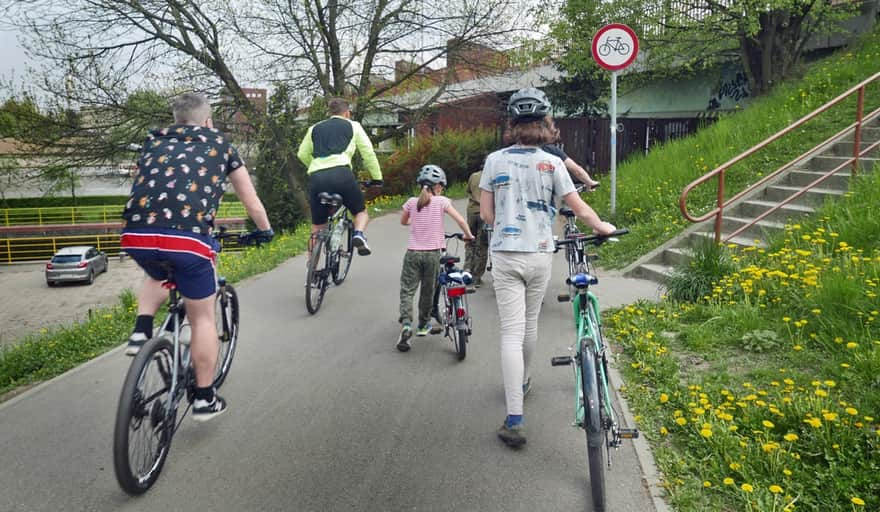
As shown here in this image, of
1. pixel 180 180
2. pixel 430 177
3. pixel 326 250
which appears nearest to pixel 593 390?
pixel 180 180

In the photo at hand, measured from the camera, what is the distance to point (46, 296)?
89.2 feet

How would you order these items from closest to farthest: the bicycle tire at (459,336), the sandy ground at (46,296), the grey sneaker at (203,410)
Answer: the grey sneaker at (203,410) → the bicycle tire at (459,336) → the sandy ground at (46,296)

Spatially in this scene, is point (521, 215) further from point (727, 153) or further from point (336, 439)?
point (727, 153)

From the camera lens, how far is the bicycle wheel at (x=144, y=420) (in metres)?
3.33

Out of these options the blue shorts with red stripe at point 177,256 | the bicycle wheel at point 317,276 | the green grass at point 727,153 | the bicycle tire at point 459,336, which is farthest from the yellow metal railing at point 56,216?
the blue shorts with red stripe at point 177,256

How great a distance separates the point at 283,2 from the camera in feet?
51.2

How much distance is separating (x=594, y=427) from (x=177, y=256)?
2263mm

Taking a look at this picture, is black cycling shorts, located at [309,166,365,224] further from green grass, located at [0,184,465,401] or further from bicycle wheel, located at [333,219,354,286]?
green grass, located at [0,184,465,401]

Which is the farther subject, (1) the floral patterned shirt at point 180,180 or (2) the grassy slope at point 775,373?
(1) the floral patterned shirt at point 180,180

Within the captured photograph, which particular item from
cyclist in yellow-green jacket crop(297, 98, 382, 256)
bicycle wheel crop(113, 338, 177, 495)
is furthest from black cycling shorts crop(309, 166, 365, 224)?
bicycle wheel crop(113, 338, 177, 495)

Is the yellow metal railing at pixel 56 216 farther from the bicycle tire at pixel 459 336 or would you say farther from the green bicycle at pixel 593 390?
the green bicycle at pixel 593 390

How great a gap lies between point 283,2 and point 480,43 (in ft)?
16.1

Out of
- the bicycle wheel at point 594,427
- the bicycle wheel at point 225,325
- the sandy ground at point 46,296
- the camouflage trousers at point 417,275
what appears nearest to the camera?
the bicycle wheel at point 594,427

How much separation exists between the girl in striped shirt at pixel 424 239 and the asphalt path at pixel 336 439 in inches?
15.7
